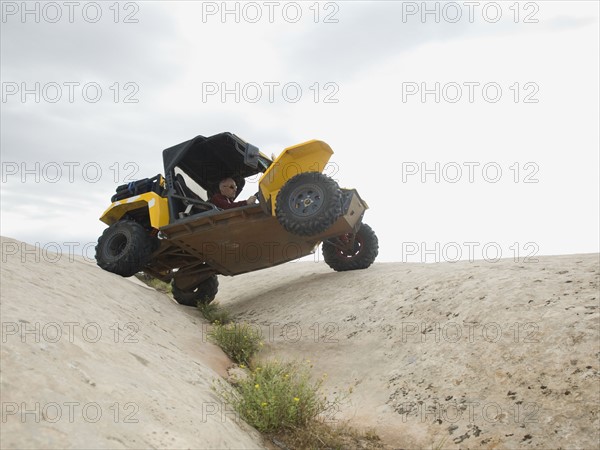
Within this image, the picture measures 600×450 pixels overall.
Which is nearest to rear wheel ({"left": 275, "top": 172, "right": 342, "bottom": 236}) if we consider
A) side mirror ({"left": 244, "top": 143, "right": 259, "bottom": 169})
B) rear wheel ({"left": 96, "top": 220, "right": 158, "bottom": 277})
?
side mirror ({"left": 244, "top": 143, "right": 259, "bottom": 169})

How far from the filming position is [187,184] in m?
8.43

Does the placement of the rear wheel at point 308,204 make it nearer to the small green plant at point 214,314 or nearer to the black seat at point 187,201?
the black seat at point 187,201

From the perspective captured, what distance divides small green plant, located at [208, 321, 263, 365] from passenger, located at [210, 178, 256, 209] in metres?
2.13

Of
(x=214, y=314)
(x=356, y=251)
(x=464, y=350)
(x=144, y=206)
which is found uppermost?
(x=144, y=206)

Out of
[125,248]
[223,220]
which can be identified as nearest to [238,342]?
[223,220]

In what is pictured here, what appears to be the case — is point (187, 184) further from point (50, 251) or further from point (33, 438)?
point (33, 438)

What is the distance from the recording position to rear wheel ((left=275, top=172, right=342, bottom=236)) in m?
6.60

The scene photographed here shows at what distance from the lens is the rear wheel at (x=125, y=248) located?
7.68 meters

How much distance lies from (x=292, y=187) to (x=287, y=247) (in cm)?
130

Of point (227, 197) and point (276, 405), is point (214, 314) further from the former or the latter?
point (276, 405)

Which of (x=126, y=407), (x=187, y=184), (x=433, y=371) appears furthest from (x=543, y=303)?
(x=187, y=184)

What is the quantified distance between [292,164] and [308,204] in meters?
0.71

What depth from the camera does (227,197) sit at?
8367mm

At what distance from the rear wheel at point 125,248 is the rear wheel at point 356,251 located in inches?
125
